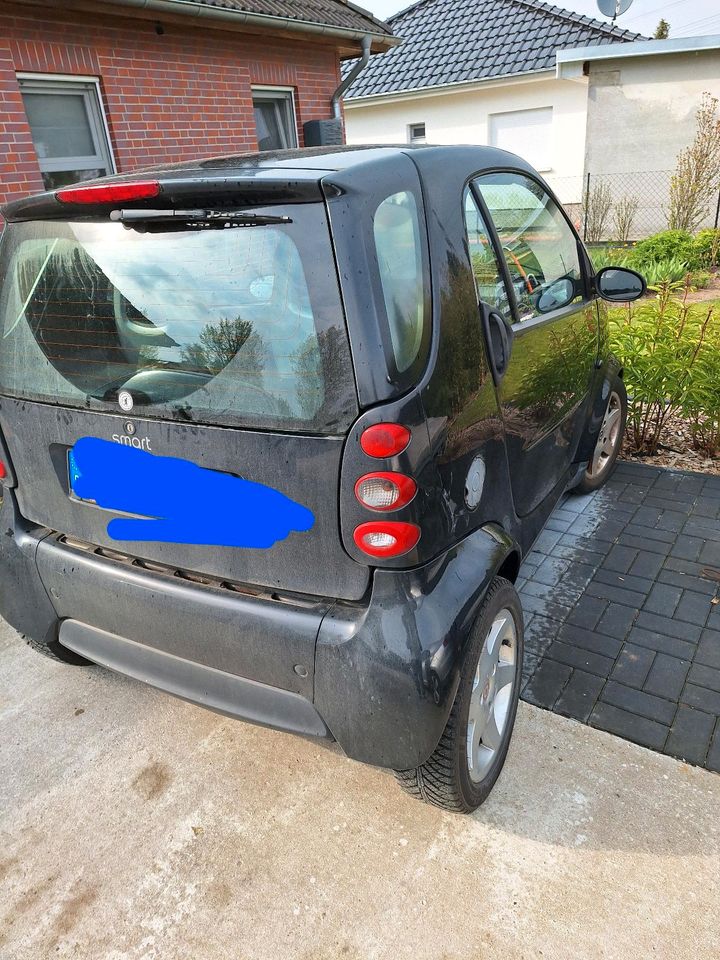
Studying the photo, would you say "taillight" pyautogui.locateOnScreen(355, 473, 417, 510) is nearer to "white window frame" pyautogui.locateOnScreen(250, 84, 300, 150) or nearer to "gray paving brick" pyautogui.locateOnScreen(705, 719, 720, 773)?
"gray paving brick" pyautogui.locateOnScreen(705, 719, 720, 773)

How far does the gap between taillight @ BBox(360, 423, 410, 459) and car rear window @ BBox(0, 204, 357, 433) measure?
0.21 feet

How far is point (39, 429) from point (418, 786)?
1608 mm

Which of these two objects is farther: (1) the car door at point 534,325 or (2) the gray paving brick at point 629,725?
(2) the gray paving brick at point 629,725

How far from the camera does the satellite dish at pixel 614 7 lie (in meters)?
17.5

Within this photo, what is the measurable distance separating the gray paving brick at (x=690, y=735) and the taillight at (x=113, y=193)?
239 centimetres

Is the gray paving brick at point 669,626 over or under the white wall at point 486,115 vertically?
under

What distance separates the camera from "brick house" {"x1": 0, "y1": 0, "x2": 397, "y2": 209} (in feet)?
18.6

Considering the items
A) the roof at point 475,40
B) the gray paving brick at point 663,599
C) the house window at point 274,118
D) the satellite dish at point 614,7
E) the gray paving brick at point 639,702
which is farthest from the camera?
the satellite dish at point 614,7

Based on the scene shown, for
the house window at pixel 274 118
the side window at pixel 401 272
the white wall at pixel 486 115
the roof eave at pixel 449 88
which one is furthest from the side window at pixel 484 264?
the roof eave at pixel 449 88

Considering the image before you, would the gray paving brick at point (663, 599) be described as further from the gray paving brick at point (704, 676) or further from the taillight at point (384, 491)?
the taillight at point (384, 491)

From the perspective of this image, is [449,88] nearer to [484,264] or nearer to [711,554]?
[711,554]

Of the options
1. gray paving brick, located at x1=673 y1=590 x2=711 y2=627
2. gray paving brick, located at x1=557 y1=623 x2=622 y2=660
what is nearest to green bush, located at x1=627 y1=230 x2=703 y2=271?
gray paving brick, located at x1=673 y1=590 x2=711 y2=627

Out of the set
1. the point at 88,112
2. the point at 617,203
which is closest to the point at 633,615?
the point at 88,112

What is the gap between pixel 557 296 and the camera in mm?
3010
